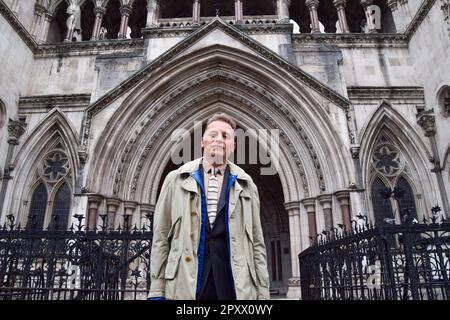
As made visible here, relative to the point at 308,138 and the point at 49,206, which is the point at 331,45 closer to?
the point at 308,138

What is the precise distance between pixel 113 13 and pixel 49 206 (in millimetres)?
10989

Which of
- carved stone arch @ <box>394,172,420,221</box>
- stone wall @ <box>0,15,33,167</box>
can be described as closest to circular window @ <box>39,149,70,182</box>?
stone wall @ <box>0,15,33,167</box>

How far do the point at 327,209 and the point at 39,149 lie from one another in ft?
36.9

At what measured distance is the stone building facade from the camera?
11.3m

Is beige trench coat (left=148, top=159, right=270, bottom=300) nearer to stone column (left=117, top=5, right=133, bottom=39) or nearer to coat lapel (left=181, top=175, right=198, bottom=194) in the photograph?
coat lapel (left=181, top=175, right=198, bottom=194)

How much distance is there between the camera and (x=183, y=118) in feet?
42.5

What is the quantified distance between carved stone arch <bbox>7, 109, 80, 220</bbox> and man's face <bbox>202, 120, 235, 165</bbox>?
11332mm

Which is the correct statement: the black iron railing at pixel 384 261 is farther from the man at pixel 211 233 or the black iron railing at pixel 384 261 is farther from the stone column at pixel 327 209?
the man at pixel 211 233

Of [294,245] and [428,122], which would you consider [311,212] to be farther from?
[428,122]

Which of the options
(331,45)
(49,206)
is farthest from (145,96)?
(331,45)

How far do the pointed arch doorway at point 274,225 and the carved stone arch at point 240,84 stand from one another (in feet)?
8.14

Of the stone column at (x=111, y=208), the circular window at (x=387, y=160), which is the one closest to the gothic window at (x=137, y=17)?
the stone column at (x=111, y=208)

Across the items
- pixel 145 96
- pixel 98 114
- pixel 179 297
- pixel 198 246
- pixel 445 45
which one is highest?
pixel 445 45

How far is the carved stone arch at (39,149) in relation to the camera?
1229 centimetres
